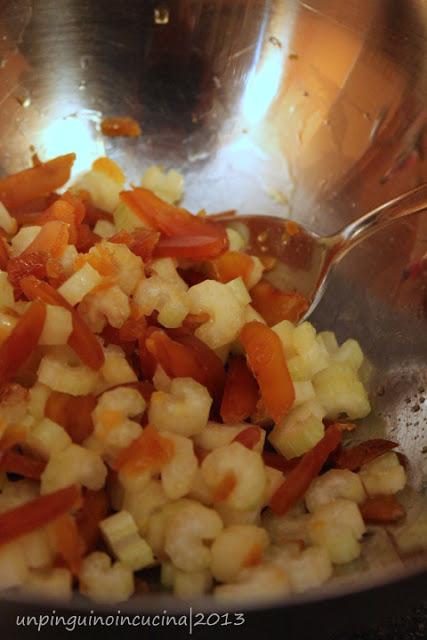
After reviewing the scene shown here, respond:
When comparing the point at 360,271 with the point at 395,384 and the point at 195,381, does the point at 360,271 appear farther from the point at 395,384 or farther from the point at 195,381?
the point at 195,381

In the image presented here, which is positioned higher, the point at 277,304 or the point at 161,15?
the point at 161,15

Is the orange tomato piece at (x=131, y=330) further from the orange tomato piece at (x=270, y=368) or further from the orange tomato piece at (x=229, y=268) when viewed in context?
the orange tomato piece at (x=229, y=268)

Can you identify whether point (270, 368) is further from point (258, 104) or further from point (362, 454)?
point (258, 104)

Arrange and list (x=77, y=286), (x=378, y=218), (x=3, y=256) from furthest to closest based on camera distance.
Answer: (x=378, y=218), (x=3, y=256), (x=77, y=286)

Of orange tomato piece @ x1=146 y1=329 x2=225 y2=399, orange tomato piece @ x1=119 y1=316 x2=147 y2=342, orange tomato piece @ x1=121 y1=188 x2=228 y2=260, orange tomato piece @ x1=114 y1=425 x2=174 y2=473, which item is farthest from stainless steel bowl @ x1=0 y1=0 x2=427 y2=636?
orange tomato piece @ x1=114 y1=425 x2=174 y2=473

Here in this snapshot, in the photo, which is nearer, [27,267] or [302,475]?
[302,475]

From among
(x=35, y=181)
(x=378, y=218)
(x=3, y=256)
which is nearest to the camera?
(x=3, y=256)

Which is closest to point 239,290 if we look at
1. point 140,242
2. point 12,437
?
point 140,242
